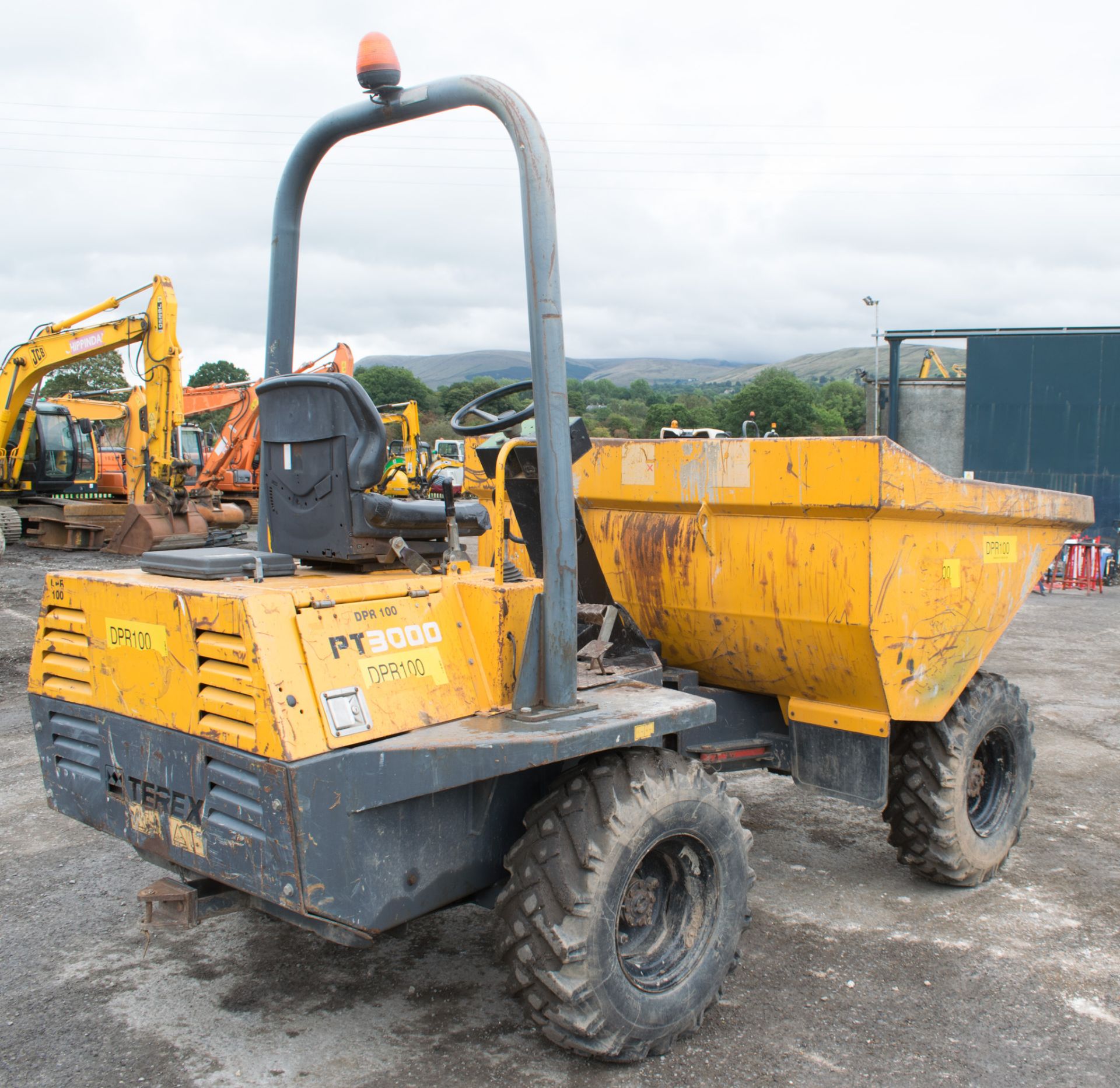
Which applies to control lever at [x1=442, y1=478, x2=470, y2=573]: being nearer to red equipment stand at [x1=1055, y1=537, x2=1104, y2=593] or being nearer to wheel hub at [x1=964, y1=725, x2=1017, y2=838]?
wheel hub at [x1=964, y1=725, x2=1017, y2=838]

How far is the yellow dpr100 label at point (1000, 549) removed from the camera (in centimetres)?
434

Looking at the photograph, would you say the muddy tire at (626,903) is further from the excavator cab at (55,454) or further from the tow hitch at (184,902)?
the excavator cab at (55,454)

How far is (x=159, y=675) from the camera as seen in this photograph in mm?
3064

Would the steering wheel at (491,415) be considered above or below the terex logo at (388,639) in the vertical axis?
above

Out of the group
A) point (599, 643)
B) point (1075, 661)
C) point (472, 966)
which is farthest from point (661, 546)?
point (1075, 661)

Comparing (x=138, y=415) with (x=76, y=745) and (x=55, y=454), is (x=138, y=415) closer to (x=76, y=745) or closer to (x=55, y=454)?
(x=55, y=454)

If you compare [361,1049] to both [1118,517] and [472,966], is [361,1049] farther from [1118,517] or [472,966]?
[1118,517]

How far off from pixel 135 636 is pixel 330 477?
2.45ft

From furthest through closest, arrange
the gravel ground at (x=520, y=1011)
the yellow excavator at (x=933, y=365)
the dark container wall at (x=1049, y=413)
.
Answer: the yellow excavator at (x=933, y=365) → the dark container wall at (x=1049, y=413) → the gravel ground at (x=520, y=1011)

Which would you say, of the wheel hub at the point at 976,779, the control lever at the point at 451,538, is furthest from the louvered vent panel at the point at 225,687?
the wheel hub at the point at 976,779

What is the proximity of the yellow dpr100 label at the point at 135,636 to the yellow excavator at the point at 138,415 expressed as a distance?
13.5 metres

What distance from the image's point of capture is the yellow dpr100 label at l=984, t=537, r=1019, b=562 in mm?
4340

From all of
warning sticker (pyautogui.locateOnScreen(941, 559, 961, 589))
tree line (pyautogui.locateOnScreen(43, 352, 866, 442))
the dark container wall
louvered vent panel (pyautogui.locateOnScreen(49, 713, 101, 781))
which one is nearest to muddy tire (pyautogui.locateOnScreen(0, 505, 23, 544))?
the dark container wall

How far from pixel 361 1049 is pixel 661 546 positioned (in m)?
2.16
